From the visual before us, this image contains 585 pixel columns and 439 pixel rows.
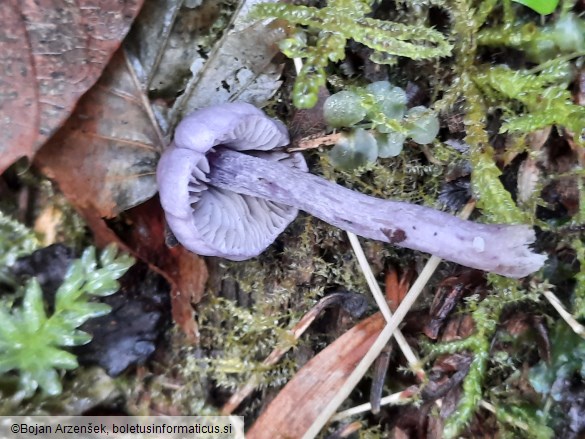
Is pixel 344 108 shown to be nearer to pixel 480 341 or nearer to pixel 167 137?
pixel 167 137

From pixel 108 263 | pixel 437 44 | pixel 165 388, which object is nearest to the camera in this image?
pixel 437 44

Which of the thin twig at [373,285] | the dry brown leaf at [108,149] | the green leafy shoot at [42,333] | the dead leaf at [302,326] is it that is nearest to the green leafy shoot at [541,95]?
the thin twig at [373,285]

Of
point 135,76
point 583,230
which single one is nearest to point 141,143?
point 135,76

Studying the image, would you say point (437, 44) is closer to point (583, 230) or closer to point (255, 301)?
point (583, 230)

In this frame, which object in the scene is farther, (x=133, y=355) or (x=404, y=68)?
(x=133, y=355)

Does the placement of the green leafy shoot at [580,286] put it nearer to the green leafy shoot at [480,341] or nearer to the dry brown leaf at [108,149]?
the green leafy shoot at [480,341]

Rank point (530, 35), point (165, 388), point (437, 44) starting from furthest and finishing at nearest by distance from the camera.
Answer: point (165, 388) < point (437, 44) < point (530, 35)

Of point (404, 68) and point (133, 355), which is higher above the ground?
point (404, 68)

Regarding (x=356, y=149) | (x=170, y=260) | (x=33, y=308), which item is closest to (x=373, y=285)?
(x=356, y=149)

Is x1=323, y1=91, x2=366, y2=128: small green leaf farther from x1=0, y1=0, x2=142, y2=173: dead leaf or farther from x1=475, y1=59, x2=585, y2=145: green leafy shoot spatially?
x1=0, y1=0, x2=142, y2=173: dead leaf
